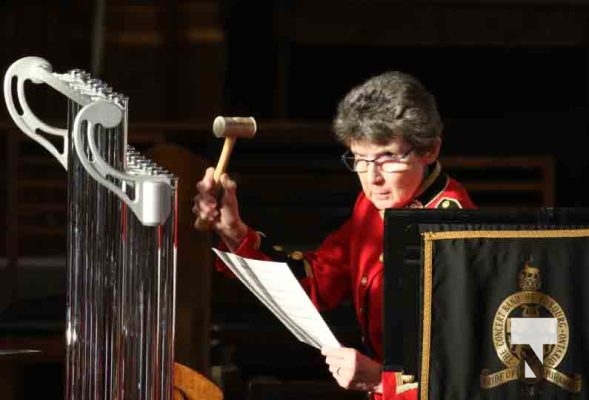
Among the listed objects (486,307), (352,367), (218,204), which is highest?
(218,204)

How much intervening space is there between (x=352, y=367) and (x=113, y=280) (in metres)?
0.63

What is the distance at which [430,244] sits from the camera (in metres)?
2.38

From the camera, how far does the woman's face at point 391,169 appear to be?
2.83 metres

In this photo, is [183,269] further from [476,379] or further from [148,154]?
[476,379]

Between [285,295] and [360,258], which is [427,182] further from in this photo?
[285,295]

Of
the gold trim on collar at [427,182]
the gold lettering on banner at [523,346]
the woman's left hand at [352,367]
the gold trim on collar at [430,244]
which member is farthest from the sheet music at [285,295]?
the gold trim on collar at [427,182]

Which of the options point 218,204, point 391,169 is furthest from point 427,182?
point 218,204

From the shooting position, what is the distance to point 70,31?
13.7 ft

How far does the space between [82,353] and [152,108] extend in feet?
7.02

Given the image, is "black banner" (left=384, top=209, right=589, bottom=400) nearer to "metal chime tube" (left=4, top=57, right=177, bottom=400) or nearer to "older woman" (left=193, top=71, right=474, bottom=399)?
"older woman" (left=193, top=71, right=474, bottom=399)

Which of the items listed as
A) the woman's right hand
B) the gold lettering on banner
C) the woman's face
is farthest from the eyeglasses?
the gold lettering on banner

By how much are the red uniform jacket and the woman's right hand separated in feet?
0.23

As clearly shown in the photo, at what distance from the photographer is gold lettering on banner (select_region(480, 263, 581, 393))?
7.89ft

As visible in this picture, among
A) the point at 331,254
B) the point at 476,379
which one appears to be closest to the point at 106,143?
the point at 476,379
